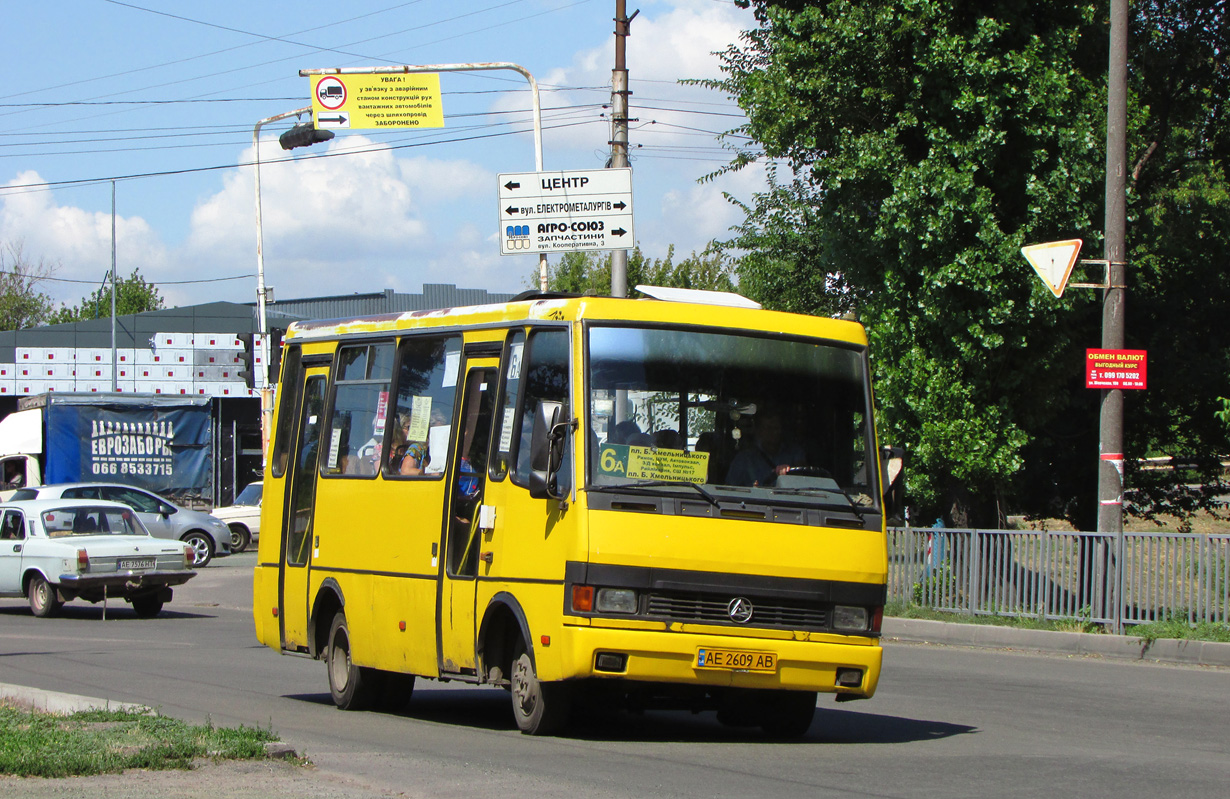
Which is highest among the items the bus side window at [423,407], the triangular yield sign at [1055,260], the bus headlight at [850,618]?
the triangular yield sign at [1055,260]

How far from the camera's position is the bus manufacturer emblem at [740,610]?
8969 millimetres

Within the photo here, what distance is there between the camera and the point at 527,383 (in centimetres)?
962

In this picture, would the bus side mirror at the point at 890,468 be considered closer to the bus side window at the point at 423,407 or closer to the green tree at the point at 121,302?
the bus side window at the point at 423,407

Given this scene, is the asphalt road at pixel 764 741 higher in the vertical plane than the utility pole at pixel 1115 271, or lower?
lower

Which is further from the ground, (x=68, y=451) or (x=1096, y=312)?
(x=1096, y=312)

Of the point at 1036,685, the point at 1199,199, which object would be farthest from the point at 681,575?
the point at 1199,199

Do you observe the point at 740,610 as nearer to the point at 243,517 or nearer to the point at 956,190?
the point at 956,190

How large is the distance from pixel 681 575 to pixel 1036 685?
20.6 ft

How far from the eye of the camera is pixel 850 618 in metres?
9.27

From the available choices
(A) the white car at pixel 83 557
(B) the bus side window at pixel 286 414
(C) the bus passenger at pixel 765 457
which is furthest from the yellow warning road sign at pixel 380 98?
(C) the bus passenger at pixel 765 457

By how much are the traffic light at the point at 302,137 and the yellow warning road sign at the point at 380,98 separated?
3.45 m

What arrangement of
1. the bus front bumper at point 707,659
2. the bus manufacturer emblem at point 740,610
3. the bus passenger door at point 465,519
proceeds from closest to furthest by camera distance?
the bus front bumper at point 707,659 → the bus manufacturer emblem at point 740,610 → the bus passenger door at point 465,519

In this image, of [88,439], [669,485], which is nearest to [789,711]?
[669,485]

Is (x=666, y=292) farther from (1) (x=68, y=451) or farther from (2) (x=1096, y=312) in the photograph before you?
(1) (x=68, y=451)
